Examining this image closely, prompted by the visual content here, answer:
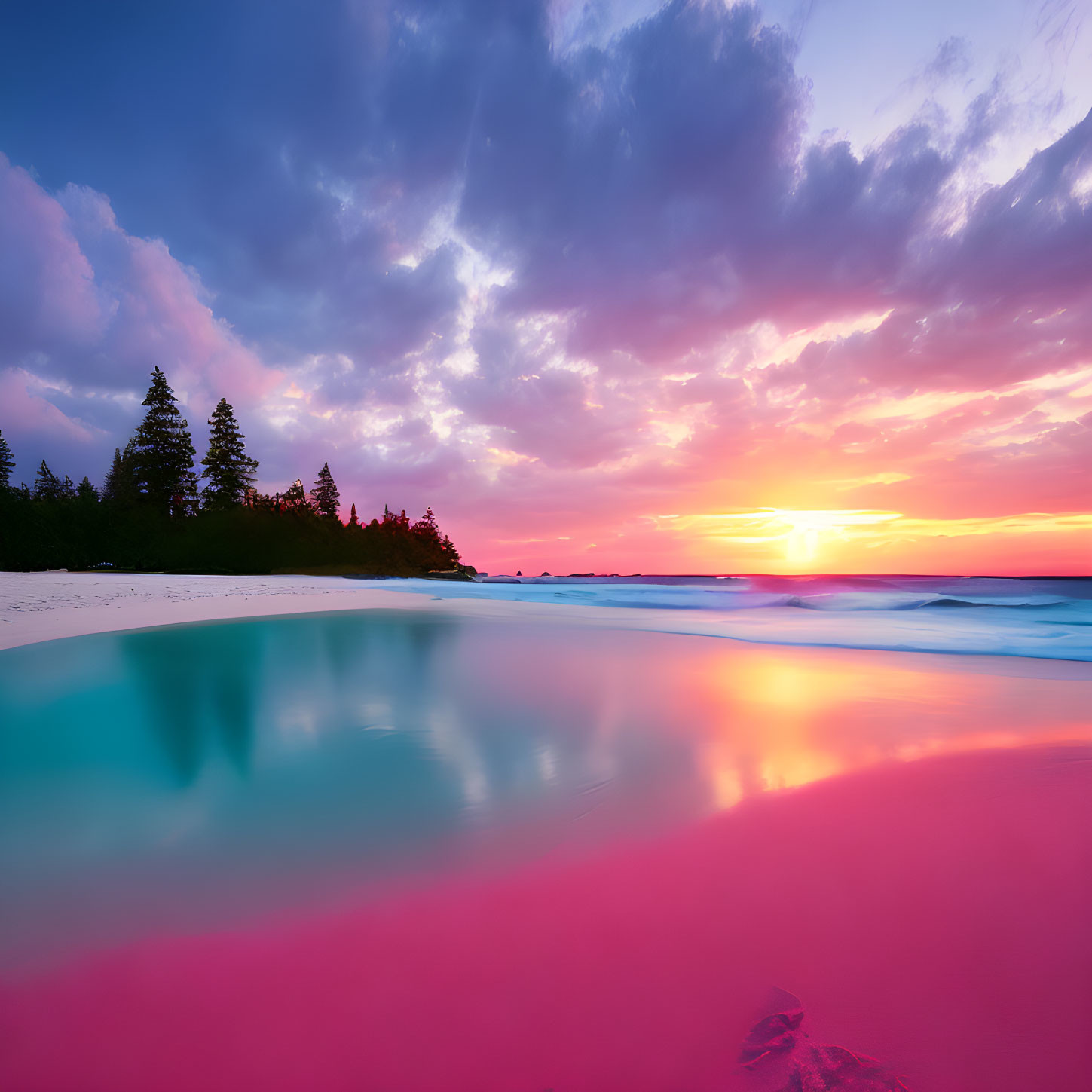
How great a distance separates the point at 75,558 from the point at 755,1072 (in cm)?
3501

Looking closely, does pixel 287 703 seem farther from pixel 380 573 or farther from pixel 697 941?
pixel 380 573

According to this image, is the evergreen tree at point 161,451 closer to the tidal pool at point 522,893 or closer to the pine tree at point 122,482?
the pine tree at point 122,482

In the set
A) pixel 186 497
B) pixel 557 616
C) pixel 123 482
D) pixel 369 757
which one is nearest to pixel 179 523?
pixel 186 497

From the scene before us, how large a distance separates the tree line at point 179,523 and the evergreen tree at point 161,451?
2.0 inches

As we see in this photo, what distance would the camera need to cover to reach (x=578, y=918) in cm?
177

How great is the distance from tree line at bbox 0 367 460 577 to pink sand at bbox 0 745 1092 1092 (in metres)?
32.7

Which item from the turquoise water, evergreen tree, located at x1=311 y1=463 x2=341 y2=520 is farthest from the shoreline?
evergreen tree, located at x1=311 y1=463 x2=341 y2=520

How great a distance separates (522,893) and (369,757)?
1.78 metres

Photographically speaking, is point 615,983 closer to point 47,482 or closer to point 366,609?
point 366,609

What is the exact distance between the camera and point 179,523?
3003 centimetres

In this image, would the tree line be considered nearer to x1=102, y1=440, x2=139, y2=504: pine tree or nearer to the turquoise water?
x1=102, y1=440, x2=139, y2=504: pine tree

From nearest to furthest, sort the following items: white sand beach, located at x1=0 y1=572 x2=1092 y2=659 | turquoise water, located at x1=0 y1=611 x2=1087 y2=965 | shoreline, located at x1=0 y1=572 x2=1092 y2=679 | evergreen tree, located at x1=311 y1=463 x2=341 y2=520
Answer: turquoise water, located at x1=0 y1=611 x2=1087 y2=965, shoreline, located at x1=0 y1=572 x2=1092 y2=679, white sand beach, located at x1=0 y1=572 x2=1092 y2=659, evergreen tree, located at x1=311 y1=463 x2=341 y2=520

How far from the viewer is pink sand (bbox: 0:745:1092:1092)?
1.23m

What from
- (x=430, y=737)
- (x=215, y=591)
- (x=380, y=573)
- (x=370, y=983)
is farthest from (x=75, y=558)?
(x=370, y=983)
